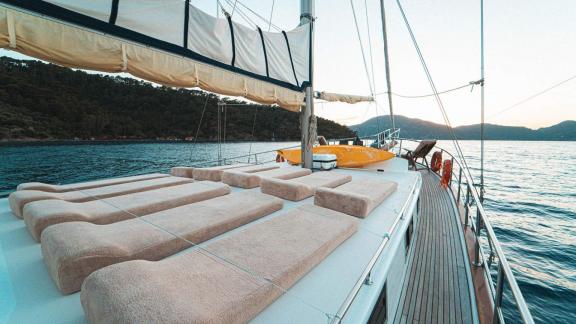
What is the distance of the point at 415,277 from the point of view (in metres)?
3.65

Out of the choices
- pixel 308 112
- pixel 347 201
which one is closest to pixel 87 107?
pixel 308 112

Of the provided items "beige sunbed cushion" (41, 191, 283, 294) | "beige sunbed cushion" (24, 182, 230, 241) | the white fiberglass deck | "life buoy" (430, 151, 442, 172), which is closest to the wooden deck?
the white fiberglass deck

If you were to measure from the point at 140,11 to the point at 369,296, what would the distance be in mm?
3724

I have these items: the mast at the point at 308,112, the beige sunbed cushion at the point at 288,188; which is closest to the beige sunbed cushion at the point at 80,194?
the beige sunbed cushion at the point at 288,188

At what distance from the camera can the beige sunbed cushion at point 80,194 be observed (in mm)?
3039

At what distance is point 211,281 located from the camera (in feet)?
5.25

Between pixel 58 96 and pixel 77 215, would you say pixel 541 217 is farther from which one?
pixel 58 96

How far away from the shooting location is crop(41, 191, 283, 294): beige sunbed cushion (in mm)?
1700

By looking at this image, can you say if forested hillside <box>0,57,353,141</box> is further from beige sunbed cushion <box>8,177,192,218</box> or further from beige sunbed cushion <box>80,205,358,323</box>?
beige sunbed cushion <box>80,205,358,323</box>

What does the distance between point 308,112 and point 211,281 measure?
5226mm

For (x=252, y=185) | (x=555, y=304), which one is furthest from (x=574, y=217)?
(x=252, y=185)

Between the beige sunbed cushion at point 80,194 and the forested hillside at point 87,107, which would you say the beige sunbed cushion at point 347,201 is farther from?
the forested hillside at point 87,107

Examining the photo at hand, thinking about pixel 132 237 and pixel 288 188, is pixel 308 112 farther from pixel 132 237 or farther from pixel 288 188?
pixel 132 237

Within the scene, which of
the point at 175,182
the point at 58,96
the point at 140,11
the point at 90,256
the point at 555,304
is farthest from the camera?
the point at 58,96
